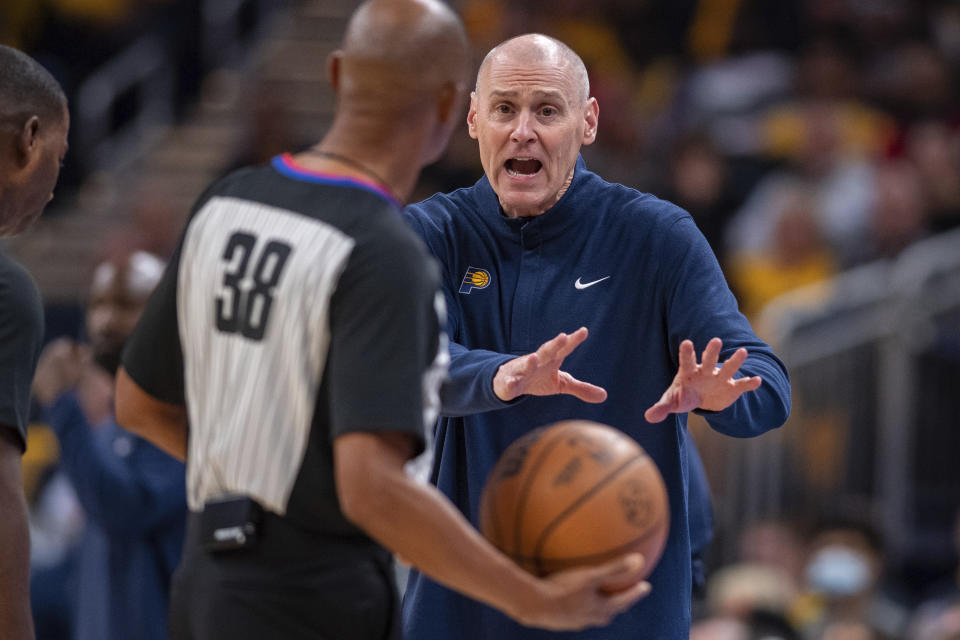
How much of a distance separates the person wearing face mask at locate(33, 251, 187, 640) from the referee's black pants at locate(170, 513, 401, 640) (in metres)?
3.02

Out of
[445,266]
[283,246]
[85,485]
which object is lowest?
[85,485]

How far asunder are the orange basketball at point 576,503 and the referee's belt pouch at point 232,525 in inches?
24.9

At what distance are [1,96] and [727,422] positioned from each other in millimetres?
2065

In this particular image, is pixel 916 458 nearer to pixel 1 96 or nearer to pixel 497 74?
pixel 497 74

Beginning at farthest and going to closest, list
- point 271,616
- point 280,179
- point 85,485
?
point 85,485 → point 280,179 → point 271,616

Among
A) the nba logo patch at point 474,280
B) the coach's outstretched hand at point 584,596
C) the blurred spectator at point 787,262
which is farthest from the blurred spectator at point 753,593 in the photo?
the coach's outstretched hand at point 584,596

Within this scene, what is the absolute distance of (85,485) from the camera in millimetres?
5820

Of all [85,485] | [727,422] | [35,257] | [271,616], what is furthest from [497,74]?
[35,257]

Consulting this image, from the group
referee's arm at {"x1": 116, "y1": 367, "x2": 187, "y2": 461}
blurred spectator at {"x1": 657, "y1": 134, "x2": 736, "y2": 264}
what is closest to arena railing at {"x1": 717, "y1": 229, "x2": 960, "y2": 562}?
blurred spectator at {"x1": 657, "y1": 134, "x2": 736, "y2": 264}

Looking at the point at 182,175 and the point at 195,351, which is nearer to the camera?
→ the point at 195,351

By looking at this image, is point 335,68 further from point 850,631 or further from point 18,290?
point 850,631

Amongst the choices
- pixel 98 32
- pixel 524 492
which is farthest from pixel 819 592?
pixel 98 32

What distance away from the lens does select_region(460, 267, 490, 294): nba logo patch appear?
13.4ft

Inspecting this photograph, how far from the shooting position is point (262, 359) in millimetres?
2729
